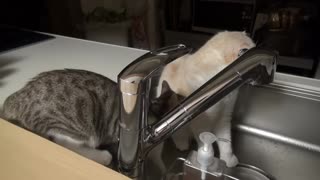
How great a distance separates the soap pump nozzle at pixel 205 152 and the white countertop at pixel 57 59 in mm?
396

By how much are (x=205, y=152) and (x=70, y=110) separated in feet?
0.97

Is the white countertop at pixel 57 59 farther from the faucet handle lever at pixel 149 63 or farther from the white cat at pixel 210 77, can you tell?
the faucet handle lever at pixel 149 63

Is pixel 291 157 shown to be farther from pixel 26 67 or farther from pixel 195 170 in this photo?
pixel 26 67

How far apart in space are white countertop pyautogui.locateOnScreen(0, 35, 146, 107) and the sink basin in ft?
1.21

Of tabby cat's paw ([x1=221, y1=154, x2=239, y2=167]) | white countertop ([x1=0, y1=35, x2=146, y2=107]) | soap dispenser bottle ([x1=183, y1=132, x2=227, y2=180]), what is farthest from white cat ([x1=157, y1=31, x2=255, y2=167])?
white countertop ([x1=0, y1=35, x2=146, y2=107])

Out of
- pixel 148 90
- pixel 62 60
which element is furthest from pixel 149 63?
pixel 62 60

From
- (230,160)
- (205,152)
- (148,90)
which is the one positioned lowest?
(230,160)

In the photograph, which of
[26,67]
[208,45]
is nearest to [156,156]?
[208,45]

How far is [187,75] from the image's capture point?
60 centimetres

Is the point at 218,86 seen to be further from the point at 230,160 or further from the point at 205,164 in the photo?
the point at 230,160

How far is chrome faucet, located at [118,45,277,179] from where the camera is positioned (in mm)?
432

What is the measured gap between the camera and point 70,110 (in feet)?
1.93

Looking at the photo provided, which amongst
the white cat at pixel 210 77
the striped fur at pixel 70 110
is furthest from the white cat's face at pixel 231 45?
the striped fur at pixel 70 110

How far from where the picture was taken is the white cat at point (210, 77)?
0.57 metres
